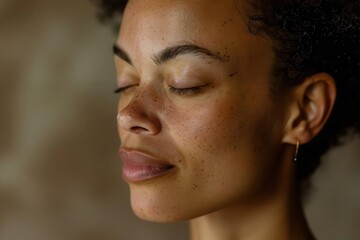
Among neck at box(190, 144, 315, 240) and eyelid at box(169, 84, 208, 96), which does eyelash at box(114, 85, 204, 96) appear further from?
→ neck at box(190, 144, 315, 240)

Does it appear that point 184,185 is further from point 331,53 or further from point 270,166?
point 331,53

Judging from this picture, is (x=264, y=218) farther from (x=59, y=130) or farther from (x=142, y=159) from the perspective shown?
(x=59, y=130)

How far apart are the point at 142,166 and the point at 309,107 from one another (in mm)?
311

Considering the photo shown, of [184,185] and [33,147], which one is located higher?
[33,147]

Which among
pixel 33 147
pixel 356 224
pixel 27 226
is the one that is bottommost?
pixel 356 224

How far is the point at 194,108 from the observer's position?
38.4 inches

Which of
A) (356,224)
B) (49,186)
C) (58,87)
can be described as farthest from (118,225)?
(356,224)

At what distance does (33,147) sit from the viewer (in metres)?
1.34

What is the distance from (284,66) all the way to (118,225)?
0.61 metres

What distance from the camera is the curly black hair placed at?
3.30 ft

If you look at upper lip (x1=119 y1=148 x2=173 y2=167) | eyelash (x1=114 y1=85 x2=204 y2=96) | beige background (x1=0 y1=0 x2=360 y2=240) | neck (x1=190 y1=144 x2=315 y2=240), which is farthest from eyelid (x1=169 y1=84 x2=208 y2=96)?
beige background (x1=0 y1=0 x2=360 y2=240)

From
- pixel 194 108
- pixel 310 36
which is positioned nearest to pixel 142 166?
pixel 194 108

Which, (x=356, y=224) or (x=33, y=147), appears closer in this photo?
(x=33, y=147)

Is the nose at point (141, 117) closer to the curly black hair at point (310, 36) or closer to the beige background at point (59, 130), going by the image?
the curly black hair at point (310, 36)
